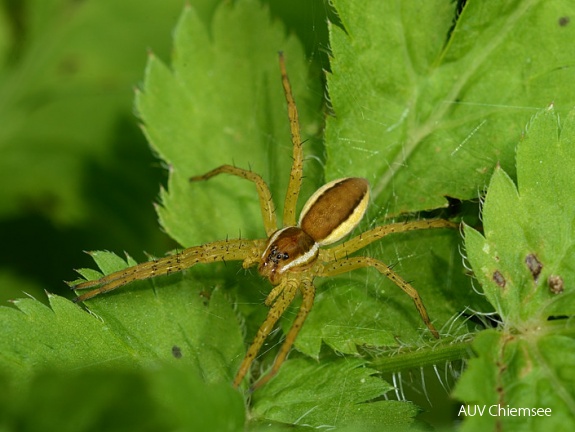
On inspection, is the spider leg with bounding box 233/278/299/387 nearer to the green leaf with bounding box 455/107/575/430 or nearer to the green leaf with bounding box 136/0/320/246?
the green leaf with bounding box 136/0/320/246

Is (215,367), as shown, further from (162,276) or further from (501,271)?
(501,271)

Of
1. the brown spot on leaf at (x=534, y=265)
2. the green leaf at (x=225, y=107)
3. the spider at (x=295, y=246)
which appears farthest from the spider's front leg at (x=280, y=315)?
the brown spot on leaf at (x=534, y=265)

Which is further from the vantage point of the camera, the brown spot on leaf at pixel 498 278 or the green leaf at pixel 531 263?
the brown spot on leaf at pixel 498 278

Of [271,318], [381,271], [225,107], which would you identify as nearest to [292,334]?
[271,318]

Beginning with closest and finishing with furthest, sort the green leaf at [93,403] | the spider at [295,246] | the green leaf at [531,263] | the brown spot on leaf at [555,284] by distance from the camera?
the green leaf at [93,403]
the green leaf at [531,263]
the brown spot on leaf at [555,284]
the spider at [295,246]

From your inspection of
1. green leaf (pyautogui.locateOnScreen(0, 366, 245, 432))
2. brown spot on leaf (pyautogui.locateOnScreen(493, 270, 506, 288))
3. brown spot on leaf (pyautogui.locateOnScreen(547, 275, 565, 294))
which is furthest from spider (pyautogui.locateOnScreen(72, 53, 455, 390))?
green leaf (pyautogui.locateOnScreen(0, 366, 245, 432))

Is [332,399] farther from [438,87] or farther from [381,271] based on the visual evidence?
[438,87]

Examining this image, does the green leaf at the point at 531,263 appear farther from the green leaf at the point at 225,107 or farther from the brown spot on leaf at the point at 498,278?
the green leaf at the point at 225,107
